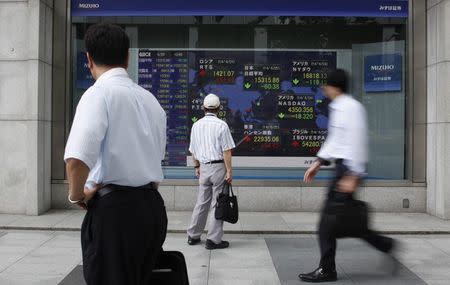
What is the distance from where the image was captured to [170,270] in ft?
9.24

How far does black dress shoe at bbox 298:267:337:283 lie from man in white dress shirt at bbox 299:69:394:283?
0.38 ft

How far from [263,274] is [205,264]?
72 cm

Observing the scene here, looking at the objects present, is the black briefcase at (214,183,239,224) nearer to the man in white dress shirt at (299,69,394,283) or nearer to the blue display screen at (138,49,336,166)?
the man in white dress shirt at (299,69,394,283)

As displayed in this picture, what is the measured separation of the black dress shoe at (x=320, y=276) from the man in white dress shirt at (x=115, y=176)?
9.90 feet

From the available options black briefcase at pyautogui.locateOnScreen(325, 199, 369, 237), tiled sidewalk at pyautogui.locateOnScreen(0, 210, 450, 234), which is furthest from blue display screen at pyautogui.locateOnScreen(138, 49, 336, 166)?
black briefcase at pyautogui.locateOnScreen(325, 199, 369, 237)

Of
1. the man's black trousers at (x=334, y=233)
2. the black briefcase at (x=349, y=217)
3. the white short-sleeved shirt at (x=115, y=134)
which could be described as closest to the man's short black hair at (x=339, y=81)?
the man's black trousers at (x=334, y=233)

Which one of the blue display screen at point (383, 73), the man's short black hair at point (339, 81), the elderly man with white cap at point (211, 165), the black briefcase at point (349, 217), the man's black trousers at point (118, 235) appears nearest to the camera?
the man's black trousers at point (118, 235)

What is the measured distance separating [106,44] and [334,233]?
10.4ft

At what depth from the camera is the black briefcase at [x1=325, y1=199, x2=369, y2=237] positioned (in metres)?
4.99

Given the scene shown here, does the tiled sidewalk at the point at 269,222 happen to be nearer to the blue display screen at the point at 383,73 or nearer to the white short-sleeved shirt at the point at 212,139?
the white short-sleeved shirt at the point at 212,139

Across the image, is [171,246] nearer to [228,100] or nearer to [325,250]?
[325,250]

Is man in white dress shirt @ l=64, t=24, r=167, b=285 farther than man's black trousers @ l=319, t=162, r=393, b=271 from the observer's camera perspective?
No

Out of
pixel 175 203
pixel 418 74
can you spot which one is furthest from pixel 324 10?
pixel 175 203

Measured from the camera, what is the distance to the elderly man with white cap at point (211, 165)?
6.90 m
